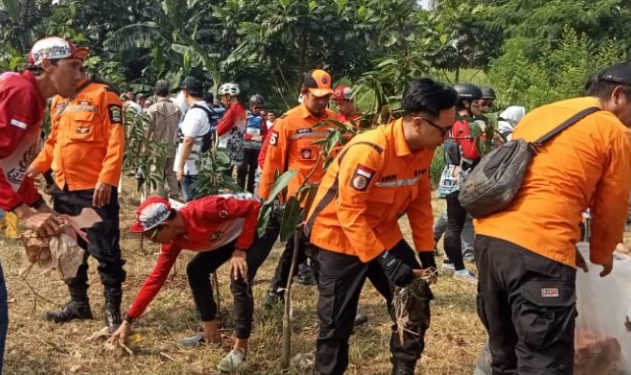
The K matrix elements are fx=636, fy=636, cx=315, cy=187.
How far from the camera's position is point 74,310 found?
15.1 feet

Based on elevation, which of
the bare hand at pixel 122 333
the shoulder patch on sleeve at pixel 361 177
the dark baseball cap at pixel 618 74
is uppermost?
the dark baseball cap at pixel 618 74

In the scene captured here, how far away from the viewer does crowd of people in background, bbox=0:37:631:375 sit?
8.43 feet

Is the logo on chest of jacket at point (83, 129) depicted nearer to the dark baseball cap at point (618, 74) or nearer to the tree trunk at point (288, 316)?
the tree trunk at point (288, 316)

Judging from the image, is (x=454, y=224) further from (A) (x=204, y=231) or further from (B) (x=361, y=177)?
(B) (x=361, y=177)

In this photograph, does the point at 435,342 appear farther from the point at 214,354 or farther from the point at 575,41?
the point at 575,41

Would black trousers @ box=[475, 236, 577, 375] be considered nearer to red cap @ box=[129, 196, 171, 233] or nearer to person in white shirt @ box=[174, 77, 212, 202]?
red cap @ box=[129, 196, 171, 233]

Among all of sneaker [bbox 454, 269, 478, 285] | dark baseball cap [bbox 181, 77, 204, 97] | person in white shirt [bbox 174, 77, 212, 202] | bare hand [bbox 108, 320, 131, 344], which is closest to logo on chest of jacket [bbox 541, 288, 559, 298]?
bare hand [bbox 108, 320, 131, 344]

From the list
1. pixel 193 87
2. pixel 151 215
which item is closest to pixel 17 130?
pixel 151 215

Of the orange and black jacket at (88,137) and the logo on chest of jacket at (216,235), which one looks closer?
the logo on chest of jacket at (216,235)

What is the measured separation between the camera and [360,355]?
404 centimetres

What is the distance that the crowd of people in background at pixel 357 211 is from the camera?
101 inches

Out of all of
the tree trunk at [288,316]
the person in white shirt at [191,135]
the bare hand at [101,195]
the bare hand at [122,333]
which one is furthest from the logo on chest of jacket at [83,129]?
the person in white shirt at [191,135]

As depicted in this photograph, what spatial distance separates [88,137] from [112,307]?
46.2 inches

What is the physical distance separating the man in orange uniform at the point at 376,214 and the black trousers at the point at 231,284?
70cm
